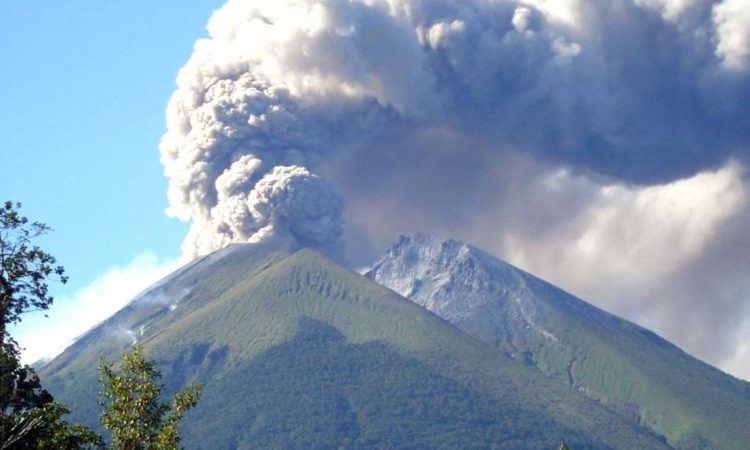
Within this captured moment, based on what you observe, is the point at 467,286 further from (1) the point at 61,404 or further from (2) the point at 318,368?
(1) the point at 61,404

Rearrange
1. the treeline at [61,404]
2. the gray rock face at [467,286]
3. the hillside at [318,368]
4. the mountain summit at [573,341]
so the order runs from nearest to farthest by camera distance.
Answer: the treeline at [61,404] < the hillside at [318,368] < the mountain summit at [573,341] < the gray rock face at [467,286]

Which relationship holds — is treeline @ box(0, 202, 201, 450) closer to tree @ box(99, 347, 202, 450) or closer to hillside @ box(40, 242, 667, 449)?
tree @ box(99, 347, 202, 450)

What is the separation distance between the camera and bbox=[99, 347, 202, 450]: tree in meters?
22.1

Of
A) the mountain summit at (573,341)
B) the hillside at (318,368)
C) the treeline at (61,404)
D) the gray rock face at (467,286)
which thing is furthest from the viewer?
the gray rock face at (467,286)

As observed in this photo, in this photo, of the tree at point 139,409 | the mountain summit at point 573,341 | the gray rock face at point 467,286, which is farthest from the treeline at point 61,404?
the gray rock face at point 467,286

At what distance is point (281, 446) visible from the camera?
11075 centimetres

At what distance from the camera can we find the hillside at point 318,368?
116 metres

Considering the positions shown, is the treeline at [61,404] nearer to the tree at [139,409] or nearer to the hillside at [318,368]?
the tree at [139,409]

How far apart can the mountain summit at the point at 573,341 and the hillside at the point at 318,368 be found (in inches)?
449

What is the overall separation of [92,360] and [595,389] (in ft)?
167

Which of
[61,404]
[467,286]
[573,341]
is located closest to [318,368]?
[573,341]

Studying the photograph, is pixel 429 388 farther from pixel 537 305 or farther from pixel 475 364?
pixel 537 305

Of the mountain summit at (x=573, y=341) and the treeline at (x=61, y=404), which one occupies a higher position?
the mountain summit at (x=573, y=341)

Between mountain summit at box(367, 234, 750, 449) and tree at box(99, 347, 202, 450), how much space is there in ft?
368
